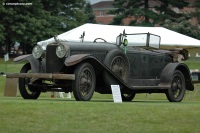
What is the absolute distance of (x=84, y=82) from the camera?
12344 millimetres

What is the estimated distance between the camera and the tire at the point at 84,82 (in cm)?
1216

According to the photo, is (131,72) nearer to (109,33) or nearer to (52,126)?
(52,126)

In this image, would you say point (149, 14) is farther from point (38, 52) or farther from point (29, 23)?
point (38, 52)

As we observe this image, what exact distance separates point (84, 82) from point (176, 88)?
3.27 m

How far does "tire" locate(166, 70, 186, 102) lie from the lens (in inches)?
571

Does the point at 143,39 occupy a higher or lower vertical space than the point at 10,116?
higher

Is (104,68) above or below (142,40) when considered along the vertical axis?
below

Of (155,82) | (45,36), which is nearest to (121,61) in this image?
(155,82)

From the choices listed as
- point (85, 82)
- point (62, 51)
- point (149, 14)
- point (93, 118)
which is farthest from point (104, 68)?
point (149, 14)

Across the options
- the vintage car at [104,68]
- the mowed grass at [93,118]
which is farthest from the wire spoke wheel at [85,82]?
the mowed grass at [93,118]

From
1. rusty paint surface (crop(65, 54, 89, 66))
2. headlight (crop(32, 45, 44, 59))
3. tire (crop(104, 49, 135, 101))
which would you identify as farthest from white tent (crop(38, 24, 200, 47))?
rusty paint surface (crop(65, 54, 89, 66))

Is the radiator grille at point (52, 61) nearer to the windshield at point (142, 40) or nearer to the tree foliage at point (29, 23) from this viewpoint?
the windshield at point (142, 40)

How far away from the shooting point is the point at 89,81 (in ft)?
40.9

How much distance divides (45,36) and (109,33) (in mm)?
28667
